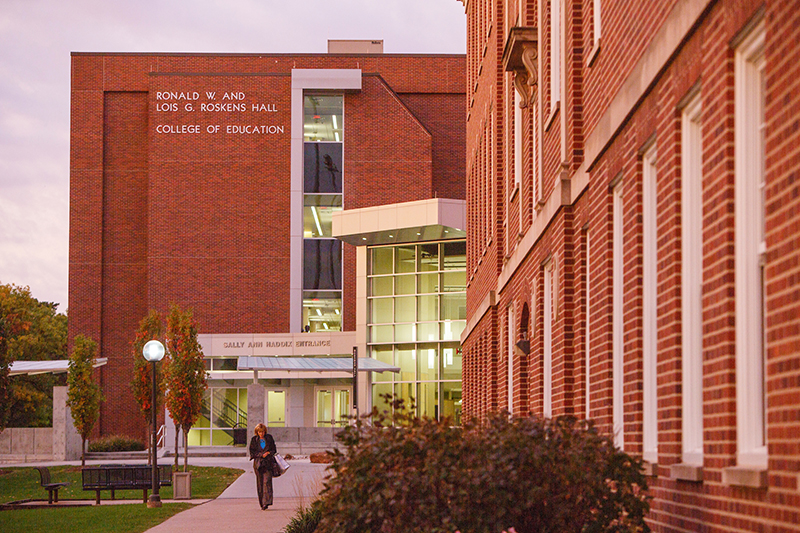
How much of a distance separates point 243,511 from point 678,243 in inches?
573

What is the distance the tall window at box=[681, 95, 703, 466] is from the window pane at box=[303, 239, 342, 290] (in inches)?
1910

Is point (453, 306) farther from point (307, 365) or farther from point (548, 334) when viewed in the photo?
point (548, 334)

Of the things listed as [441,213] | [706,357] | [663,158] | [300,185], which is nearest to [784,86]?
[706,357]

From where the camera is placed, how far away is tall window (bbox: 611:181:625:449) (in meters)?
9.57

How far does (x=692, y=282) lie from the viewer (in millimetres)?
7195

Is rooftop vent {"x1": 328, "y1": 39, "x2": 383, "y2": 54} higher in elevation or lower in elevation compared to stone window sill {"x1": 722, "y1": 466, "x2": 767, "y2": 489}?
higher

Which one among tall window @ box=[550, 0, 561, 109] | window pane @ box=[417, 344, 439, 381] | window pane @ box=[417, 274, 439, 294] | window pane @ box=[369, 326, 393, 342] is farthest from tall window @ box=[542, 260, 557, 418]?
window pane @ box=[369, 326, 393, 342]

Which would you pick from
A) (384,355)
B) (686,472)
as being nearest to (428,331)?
(384,355)

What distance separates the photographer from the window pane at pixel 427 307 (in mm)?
50013

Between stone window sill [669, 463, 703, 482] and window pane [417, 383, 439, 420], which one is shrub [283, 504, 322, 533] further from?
window pane [417, 383, 439, 420]

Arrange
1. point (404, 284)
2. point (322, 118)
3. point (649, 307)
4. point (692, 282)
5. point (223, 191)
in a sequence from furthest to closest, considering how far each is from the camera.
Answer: point (322, 118) → point (223, 191) → point (404, 284) → point (649, 307) → point (692, 282)

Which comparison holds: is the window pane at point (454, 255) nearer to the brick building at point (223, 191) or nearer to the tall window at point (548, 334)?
the brick building at point (223, 191)

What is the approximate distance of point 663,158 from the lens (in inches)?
304

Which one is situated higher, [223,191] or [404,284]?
→ [223,191]
